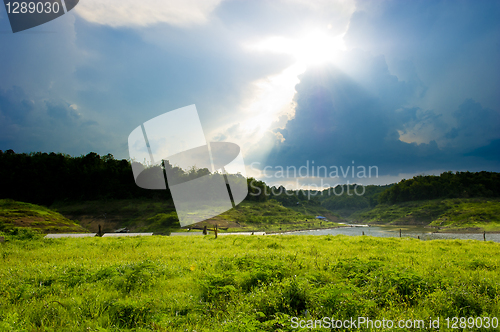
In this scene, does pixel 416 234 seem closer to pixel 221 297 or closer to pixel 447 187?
pixel 221 297

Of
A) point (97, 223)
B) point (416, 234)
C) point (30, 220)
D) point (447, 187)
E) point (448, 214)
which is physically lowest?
point (416, 234)

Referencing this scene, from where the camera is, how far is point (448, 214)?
108375 mm

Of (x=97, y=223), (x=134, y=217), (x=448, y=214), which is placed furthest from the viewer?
(x=448, y=214)

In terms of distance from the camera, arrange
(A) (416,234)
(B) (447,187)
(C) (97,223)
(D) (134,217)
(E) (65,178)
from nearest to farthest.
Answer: (A) (416,234) → (C) (97,223) → (D) (134,217) → (E) (65,178) → (B) (447,187)

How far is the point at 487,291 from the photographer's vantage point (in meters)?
6.61

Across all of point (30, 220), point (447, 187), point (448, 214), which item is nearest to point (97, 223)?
point (30, 220)

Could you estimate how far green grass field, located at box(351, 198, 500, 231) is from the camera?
86806mm

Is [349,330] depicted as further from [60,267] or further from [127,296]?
[60,267]

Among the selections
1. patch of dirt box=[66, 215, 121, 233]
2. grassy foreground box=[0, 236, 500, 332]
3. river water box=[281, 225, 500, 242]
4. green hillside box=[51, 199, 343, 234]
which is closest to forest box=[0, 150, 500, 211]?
green hillside box=[51, 199, 343, 234]

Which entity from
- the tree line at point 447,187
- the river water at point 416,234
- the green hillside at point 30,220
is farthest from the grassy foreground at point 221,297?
the tree line at point 447,187

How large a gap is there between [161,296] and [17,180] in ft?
345

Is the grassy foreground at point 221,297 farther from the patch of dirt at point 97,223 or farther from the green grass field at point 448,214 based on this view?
the green grass field at point 448,214

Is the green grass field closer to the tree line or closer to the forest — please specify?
the tree line

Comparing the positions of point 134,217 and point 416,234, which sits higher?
point 134,217
